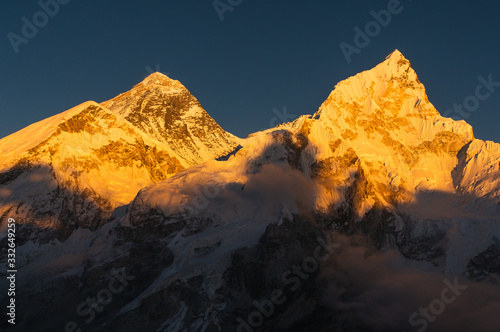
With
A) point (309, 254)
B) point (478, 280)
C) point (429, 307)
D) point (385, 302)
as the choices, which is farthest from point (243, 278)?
point (478, 280)

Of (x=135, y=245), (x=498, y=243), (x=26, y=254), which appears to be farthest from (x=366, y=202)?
(x=26, y=254)

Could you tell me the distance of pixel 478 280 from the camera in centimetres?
16500

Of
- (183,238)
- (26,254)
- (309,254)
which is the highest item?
(26,254)

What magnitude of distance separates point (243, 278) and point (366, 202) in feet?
160

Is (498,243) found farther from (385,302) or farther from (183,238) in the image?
(183,238)

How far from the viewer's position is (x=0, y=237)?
178375 millimetres

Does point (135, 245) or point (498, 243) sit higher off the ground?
point (135, 245)

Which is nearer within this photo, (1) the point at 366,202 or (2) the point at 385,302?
(2) the point at 385,302

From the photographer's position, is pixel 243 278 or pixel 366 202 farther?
pixel 366 202

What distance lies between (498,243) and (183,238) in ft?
276

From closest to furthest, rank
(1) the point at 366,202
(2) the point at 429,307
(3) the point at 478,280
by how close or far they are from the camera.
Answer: (2) the point at 429,307, (3) the point at 478,280, (1) the point at 366,202

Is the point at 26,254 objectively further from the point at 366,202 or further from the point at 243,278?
the point at 366,202

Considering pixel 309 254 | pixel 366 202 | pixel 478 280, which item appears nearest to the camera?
pixel 478 280

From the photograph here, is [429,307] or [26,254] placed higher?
[26,254]
